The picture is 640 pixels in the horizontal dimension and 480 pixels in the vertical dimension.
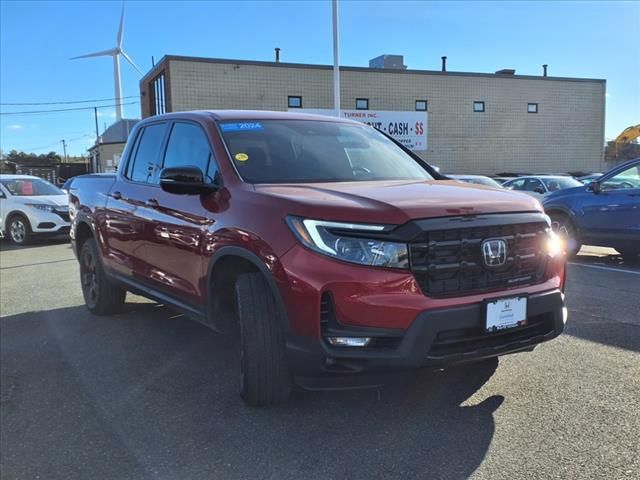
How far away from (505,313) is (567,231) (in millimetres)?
7106

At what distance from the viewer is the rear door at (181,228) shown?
3.82 meters

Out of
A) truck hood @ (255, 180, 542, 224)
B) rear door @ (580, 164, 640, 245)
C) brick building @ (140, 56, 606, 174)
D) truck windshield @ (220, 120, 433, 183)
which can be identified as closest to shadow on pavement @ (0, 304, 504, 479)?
truck hood @ (255, 180, 542, 224)

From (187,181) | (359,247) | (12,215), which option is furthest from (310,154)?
(12,215)

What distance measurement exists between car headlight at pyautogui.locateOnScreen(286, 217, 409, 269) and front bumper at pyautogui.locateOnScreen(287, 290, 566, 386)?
12.5 inches

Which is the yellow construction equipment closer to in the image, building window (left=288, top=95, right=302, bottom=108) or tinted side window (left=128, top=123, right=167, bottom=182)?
building window (left=288, top=95, right=302, bottom=108)

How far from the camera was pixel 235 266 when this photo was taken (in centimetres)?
358

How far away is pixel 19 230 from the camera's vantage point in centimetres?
1324

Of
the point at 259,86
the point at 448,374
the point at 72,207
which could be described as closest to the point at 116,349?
the point at 72,207

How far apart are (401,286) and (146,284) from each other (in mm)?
2669

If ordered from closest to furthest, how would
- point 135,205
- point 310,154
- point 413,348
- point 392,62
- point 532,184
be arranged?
point 413,348 < point 310,154 < point 135,205 < point 532,184 < point 392,62

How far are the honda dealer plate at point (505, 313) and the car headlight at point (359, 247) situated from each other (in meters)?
0.54

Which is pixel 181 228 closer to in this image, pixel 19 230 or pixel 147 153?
pixel 147 153

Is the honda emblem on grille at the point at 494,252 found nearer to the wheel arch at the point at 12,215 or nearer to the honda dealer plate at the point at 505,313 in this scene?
the honda dealer plate at the point at 505,313

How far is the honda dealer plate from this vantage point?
117 inches
